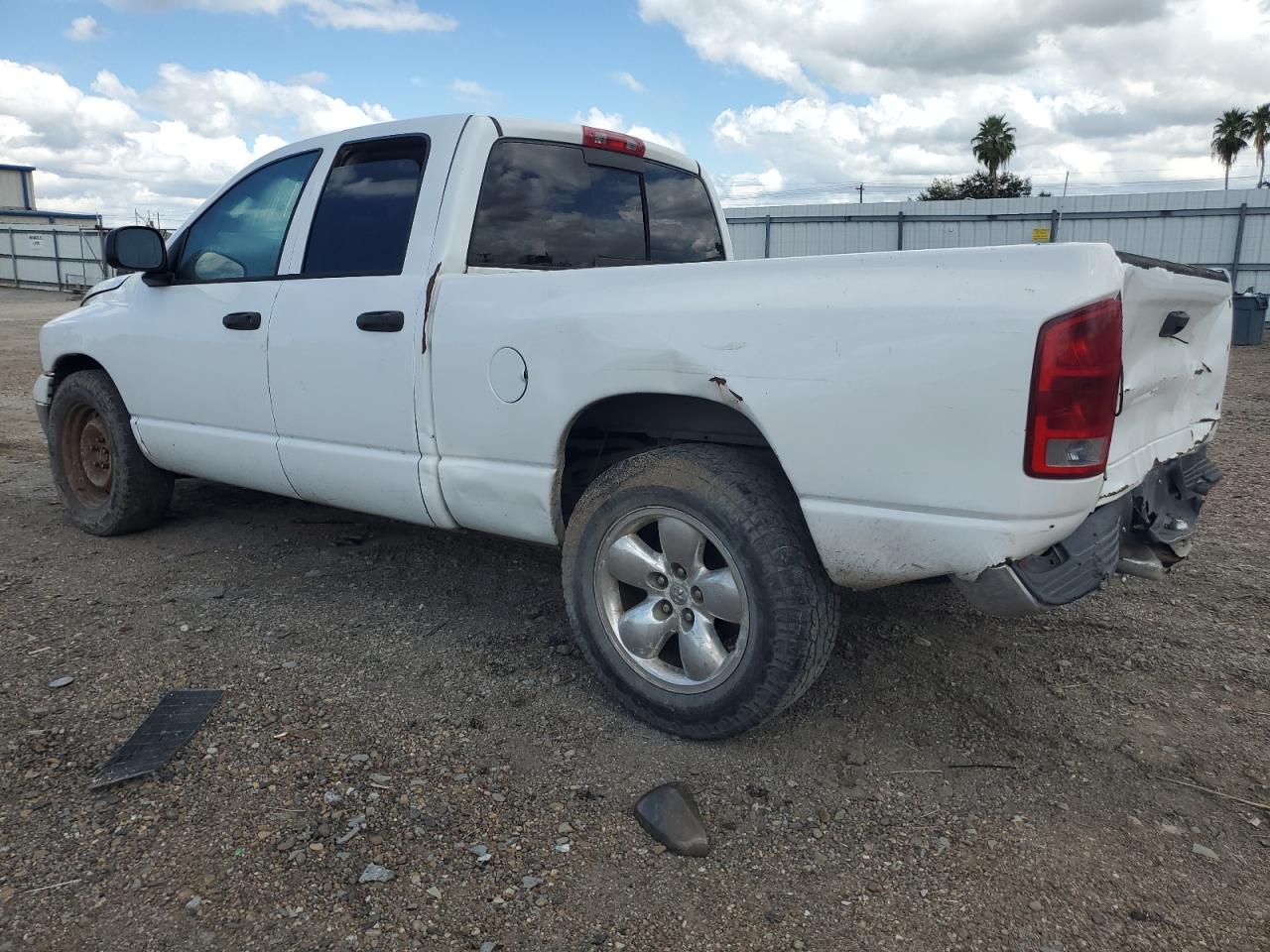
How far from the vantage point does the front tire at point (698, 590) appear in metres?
2.64

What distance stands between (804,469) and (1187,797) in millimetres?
1415

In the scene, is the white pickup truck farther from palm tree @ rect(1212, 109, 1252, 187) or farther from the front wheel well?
palm tree @ rect(1212, 109, 1252, 187)

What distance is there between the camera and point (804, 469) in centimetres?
254

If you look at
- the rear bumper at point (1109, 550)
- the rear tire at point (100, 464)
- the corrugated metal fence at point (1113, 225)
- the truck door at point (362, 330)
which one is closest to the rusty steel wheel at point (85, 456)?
the rear tire at point (100, 464)

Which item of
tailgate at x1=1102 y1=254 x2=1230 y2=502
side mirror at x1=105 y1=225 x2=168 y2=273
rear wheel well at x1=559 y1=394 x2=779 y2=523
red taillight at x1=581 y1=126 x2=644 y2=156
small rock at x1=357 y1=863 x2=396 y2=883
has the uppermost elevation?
red taillight at x1=581 y1=126 x2=644 y2=156

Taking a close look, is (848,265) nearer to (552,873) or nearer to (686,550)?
(686,550)

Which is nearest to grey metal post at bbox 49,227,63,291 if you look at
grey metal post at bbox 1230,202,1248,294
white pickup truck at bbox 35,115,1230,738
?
white pickup truck at bbox 35,115,1230,738

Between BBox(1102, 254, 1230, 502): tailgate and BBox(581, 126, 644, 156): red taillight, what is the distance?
2.29 metres

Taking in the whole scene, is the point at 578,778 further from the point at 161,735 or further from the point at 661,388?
the point at 161,735

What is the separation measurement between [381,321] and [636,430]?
1060 mm

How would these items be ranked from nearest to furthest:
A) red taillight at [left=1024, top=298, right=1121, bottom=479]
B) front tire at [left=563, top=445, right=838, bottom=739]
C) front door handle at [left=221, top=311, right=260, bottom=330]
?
red taillight at [left=1024, top=298, right=1121, bottom=479] → front tire at [left=563, top=445, right=838, bottom=739] → front door handle at [left=221, top=311, right=260, bottom=330]

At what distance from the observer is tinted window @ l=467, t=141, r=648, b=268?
3.58 meters

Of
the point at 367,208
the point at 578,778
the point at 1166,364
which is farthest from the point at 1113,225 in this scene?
the point at 578,778

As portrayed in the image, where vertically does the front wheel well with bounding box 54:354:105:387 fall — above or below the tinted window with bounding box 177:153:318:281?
below
